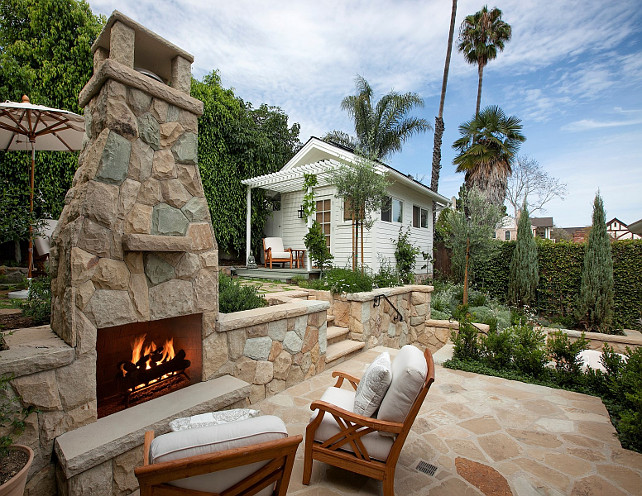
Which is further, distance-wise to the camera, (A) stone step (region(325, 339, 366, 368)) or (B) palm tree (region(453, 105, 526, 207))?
(B) palm tree (region(453, 105, 526, 207))

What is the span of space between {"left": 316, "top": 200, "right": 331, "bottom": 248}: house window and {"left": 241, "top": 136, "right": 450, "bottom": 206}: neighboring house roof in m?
0.61

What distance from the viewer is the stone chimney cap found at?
2332mm

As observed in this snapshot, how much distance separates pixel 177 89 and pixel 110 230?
1.41 m

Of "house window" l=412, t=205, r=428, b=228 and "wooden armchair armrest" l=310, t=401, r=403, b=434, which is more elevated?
"house window" l=412, t=205, r=428, b=228

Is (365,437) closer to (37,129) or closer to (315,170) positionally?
(37,129)

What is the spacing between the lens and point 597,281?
7164mm

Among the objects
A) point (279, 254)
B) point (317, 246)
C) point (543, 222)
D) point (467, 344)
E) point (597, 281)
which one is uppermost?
point (543, 222)

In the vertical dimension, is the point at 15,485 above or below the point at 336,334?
above

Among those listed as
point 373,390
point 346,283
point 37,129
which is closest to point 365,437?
point 373,390

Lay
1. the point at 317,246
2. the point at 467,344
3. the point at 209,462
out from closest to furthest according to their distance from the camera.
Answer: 1. the point at 209,462
2. the point at 467,344
3. the point at 317,246

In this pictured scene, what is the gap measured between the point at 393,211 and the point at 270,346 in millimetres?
7083

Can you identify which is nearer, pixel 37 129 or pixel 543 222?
pixel 37 129

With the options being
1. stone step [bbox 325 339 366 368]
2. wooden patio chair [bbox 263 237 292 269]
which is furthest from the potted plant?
wooden patio chair [bbox 263 237 292 269]

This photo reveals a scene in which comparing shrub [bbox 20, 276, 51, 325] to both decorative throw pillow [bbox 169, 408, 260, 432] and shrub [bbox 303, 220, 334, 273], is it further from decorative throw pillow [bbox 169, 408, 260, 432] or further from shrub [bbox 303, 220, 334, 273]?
shrub [bbox 303, 220, 334, 273]
